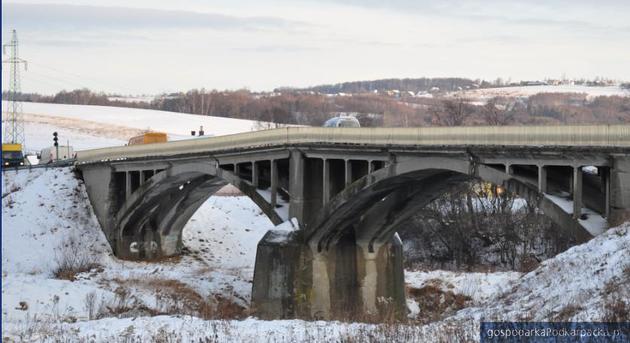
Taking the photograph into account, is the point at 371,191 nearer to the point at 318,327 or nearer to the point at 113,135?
the point at 318,327

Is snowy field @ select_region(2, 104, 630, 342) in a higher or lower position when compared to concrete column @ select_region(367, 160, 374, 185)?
lower

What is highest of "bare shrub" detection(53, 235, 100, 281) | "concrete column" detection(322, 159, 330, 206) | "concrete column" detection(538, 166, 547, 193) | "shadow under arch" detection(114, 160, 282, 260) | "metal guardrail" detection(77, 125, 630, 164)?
"metal guardrail" detection(77, 125, 630, 164)

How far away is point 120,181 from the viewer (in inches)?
2121

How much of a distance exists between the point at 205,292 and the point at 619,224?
23.0 metres

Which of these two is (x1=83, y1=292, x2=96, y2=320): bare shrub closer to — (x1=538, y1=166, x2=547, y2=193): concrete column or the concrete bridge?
the concrete bridge

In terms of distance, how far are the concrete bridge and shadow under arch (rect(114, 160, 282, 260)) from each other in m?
0.16

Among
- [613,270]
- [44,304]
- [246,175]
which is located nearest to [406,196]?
[246,175]

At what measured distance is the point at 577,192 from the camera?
24141 millimetres

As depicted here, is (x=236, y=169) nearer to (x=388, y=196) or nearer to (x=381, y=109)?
(x=388, y=196)

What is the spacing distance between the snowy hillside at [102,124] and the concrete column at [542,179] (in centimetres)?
8641

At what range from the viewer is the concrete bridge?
24.6 metres

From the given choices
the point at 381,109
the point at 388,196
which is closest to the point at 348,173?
the point at 388,196

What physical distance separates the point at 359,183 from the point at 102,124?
10082 centimetres

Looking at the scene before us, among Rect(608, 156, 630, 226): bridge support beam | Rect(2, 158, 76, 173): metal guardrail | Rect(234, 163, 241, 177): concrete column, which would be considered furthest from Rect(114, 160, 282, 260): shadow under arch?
Rect(608, 156, 630, 226): bridge support beam
